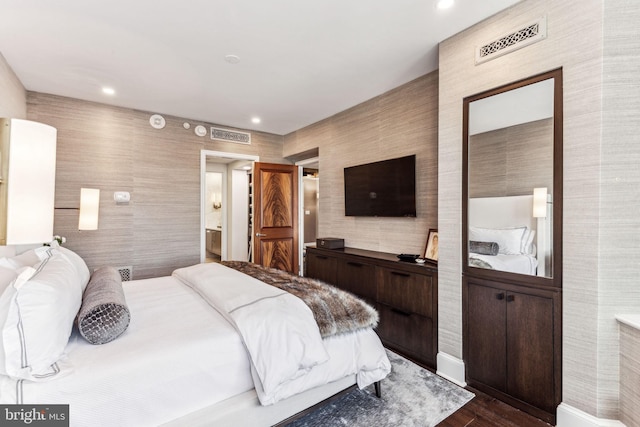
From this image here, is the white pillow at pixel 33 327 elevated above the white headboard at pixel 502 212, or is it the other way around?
the white headboard at pixel 502 212

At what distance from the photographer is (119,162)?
3.81 meters

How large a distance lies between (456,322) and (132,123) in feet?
14.6

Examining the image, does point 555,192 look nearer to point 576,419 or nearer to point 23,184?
point 576,419

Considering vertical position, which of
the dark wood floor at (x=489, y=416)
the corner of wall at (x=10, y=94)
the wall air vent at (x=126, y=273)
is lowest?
the dark wood floor at (x=489, y=416)

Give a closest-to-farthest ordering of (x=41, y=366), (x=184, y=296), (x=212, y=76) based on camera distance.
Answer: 1. (x=41, y=366)
2. (x=184, y=296)
3. (x=212, y=76)

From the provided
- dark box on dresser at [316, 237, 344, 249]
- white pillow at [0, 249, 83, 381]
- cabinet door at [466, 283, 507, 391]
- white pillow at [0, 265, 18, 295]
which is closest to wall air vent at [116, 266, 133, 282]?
white pillow at [0, 265, 18, 295]

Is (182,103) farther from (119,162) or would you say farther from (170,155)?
(119,162)

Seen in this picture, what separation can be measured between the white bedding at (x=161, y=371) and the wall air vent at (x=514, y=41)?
2.18 metres

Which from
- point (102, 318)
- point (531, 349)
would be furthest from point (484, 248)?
point (102, 318)

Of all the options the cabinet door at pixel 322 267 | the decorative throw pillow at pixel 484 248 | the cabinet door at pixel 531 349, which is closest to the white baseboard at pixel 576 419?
the cabinet door at pixel 531 349

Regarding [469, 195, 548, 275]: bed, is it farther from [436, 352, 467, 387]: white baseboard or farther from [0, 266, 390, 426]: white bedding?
[0, 266, 390, 426]: white bedding

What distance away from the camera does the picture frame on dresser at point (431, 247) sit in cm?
275

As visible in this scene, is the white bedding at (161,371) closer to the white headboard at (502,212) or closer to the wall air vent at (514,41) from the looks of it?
the white headboard at (502,212)

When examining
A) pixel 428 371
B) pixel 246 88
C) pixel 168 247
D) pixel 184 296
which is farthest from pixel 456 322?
pixel 168 247
